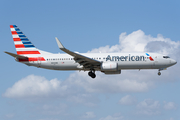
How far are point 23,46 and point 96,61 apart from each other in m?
15.1

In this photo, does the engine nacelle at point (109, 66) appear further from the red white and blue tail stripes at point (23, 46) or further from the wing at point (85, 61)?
the red white and blue tail stripes at point (23, 46)

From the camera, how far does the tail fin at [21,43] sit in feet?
174

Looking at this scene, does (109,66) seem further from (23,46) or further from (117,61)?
(23,46)

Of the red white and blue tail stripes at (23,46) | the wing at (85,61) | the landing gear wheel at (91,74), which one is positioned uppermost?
the red white and blue tail stripes at (23,46)

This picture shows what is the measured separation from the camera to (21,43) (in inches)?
2147

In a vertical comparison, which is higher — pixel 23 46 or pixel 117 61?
pixel 23 46

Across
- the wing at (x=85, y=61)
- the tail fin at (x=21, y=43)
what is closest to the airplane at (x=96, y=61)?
the wing at (x=85, y=61)

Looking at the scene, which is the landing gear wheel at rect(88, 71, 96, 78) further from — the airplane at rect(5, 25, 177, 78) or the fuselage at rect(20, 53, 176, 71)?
the fuselage at rect(20, 53, 176, 71)

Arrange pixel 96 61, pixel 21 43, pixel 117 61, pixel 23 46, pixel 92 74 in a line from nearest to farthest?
1. pixel 96 61
2. pixel 117 61
3. pixel 92 74
4. pixel 23 46
5. pixel 21 43


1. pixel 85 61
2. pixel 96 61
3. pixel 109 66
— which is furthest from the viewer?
pixel 85 61

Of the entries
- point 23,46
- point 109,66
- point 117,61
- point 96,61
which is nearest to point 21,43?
point 23,46

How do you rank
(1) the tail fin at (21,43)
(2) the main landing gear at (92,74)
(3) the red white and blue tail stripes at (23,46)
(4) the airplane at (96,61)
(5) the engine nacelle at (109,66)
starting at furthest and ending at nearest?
(1) the tail fin at (21,43), (3) the red white and blue tail stripes at (23,46), (2) the main landing gear at (92,74), (4) the airplane at (96,61), (5) the engine nacelle at (109,66)

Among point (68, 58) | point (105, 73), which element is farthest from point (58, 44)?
point (105, 73)

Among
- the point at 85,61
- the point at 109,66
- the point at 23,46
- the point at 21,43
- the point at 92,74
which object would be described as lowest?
the point at 92,74
